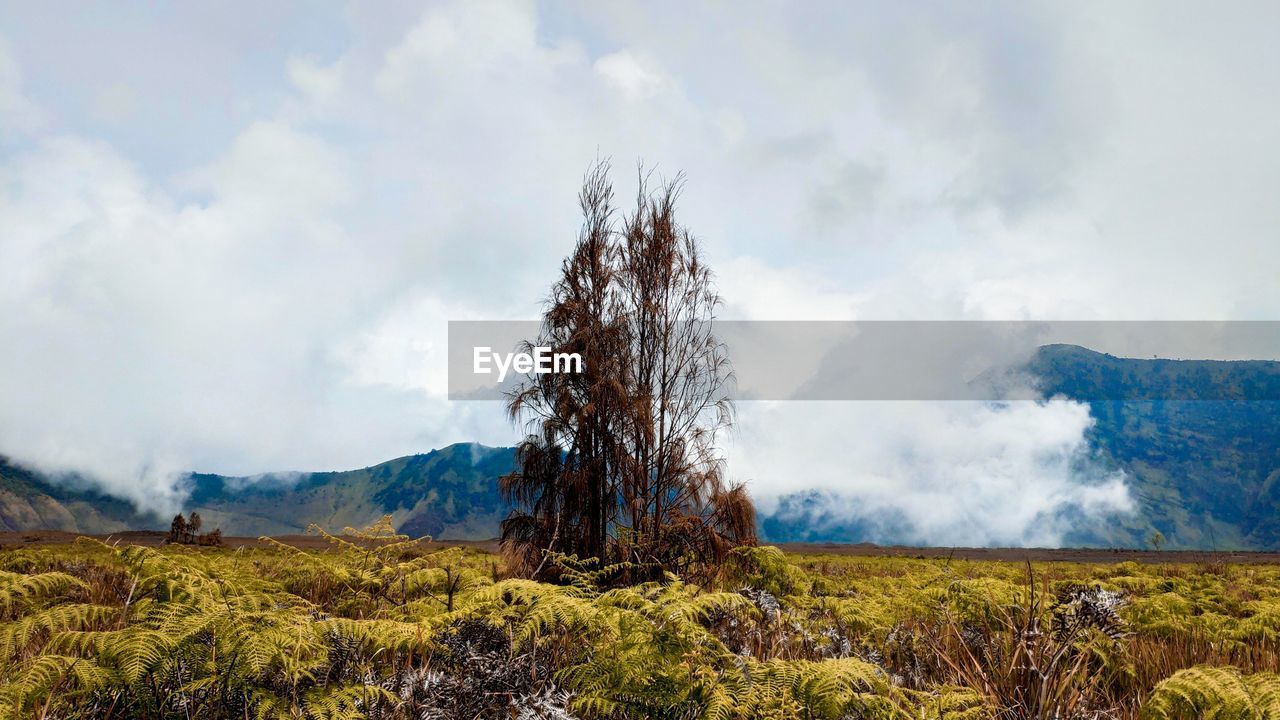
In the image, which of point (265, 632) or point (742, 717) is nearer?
point (265, 632)

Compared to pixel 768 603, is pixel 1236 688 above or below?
Result: above

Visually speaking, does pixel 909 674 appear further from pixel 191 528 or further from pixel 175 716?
pixel 191 528

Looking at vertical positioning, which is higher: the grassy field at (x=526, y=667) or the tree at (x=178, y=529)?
the grassy field at (x=526, y=667)

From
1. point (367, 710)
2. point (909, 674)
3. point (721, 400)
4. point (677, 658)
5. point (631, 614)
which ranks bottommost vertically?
point (909, 674)

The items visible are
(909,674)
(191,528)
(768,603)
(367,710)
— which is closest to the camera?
(367,710)

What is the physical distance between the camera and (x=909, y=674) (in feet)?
12.7

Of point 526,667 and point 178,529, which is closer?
point 526,667

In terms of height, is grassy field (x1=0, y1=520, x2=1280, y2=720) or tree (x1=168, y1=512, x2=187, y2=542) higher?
grassy field (x1=0, y1=520, x2=1280, y2=720)

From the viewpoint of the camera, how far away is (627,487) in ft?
28.7

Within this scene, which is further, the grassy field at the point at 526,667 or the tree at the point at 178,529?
the tree at the point at 178,529

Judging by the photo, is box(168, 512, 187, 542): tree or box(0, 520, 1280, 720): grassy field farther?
box(168, 512, 187, 542): tree

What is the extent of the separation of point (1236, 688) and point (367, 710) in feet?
10.6

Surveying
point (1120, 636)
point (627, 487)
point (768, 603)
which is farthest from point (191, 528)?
point (1120, 636)

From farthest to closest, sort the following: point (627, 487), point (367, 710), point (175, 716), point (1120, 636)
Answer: point (627, 487) < point (1120, 636) < point (367, 710) < point (175, 716)
